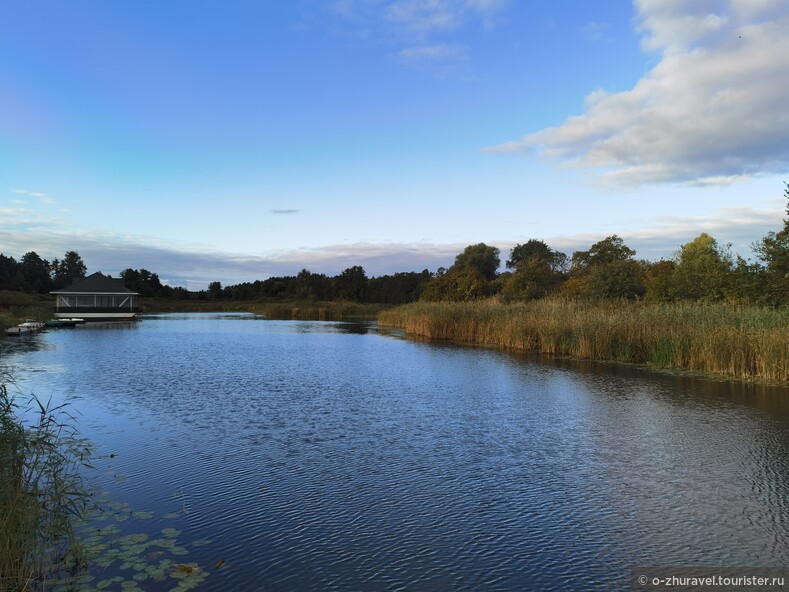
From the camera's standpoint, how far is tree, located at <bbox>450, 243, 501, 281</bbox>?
224ft

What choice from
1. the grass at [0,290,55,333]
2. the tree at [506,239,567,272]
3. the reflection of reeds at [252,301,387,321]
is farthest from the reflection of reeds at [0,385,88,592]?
the tree at [506,239,567,272]

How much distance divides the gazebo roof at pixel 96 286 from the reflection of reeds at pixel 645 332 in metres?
33.6

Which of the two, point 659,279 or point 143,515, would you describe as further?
point 659,279

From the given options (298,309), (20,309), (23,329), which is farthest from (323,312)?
(23,329)

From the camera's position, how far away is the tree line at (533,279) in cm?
2050

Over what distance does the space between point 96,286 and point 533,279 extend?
3890cm

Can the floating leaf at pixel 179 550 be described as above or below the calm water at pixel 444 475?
above

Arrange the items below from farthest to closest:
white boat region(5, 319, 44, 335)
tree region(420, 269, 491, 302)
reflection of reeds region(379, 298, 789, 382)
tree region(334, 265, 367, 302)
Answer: tree region(334, 265, 367, 302)
tree region(420, 269, 491, 302)
white boat region(5, 319, 44, 335)
reflection of reeds region(379, 298, 789, 382)

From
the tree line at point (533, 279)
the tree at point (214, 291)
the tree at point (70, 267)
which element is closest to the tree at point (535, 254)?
the tree line at point (533, 279)

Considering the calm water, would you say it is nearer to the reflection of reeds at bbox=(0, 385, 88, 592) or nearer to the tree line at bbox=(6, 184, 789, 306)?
the reflection of reeds at bbox=(0, 385, 88, 592)

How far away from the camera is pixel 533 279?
43.7 meters

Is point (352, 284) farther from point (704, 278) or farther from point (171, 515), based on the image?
point (171, 515)

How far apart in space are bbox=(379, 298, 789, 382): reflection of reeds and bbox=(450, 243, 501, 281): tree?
1534 inches

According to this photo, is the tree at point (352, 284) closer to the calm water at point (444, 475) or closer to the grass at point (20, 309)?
the grass at point (20, 309)
